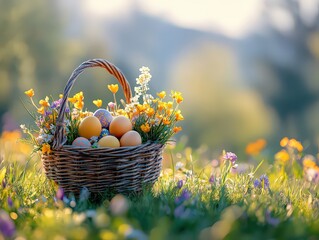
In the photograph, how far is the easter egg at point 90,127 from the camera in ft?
10.6

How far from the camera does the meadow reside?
1.89m

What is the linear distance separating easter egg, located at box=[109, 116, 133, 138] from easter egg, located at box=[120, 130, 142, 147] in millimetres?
100

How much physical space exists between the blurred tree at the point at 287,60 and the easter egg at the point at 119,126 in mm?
17636

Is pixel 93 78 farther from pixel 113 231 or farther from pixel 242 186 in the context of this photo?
pixel 113 231

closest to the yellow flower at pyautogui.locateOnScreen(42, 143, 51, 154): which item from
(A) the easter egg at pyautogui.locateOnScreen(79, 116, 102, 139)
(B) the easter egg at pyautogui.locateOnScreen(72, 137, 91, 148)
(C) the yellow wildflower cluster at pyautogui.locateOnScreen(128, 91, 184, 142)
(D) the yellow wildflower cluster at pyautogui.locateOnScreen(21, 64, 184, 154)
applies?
(D) the yellow wildflower cluster at pyautogui.locateOnScreen(21, 64, 184, 154)

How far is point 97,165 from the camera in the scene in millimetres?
3008

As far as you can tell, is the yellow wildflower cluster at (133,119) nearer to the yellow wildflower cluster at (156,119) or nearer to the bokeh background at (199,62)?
the yellow wildflower cluster at (156,119)

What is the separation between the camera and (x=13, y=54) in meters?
Answer: 14.5

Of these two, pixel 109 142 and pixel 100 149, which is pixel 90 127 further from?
pixel 100 149

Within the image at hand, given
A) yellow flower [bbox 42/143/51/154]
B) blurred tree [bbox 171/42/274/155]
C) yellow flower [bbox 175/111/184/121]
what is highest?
yellow flower [bbox 175/111/184/121]

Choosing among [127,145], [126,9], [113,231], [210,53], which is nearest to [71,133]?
[127,145]

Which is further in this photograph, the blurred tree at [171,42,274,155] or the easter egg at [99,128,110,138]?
the blurred tree at [171,42,274,155]

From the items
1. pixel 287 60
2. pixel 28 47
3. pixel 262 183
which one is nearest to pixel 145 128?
pixel 262 183

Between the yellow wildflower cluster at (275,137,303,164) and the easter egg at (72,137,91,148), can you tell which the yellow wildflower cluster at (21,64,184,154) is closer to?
the easter egg at (72,137,91,148)
